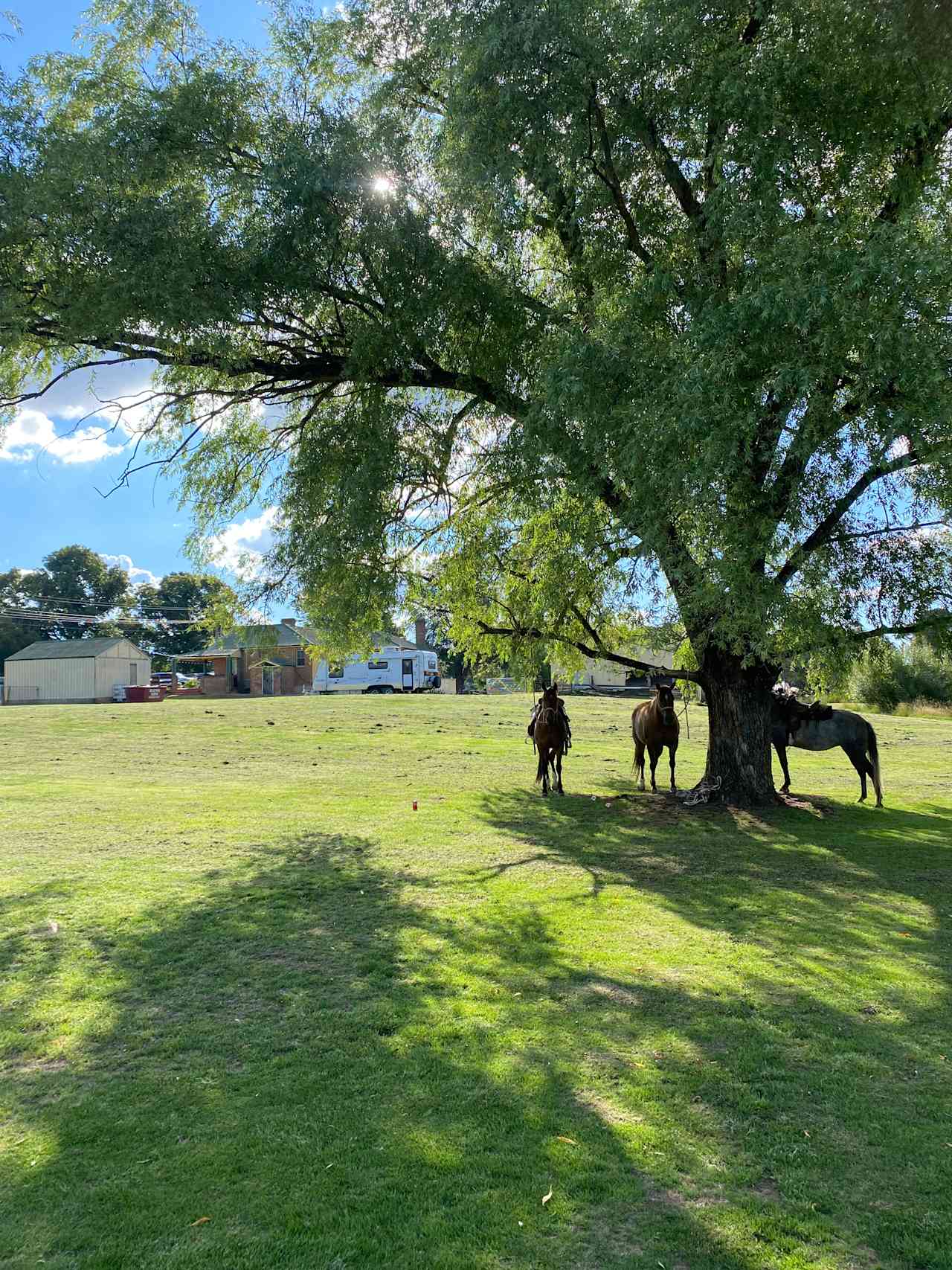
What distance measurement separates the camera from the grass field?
3207 mm

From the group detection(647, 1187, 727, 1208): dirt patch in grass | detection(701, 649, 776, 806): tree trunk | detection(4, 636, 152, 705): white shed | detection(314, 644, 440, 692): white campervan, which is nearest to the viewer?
detection(647, 1187, 727, 1208): dirt patch in grass

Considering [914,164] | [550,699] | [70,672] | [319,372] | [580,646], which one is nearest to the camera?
[914,164]

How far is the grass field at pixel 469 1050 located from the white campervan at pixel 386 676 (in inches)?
1580

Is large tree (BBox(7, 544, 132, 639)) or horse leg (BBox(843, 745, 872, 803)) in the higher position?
large tree (BBox(7, 544, 132, 639))

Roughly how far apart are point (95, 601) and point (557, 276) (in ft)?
251

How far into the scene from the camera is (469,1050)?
15.5ft

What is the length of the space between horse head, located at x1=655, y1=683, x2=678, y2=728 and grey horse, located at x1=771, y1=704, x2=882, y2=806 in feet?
6.57

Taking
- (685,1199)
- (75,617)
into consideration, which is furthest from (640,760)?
(75,617)

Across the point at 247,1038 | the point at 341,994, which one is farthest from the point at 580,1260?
the point at 341,994

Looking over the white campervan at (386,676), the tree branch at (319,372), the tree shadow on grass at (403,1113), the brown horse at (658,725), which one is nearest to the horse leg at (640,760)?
the brown horse at (658,725)

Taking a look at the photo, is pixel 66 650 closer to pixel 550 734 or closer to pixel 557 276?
pixel 550 734

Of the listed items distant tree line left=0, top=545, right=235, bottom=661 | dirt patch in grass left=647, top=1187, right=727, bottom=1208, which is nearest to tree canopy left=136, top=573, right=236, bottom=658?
distant tree line left=0, top=545, right=235, bottom=661

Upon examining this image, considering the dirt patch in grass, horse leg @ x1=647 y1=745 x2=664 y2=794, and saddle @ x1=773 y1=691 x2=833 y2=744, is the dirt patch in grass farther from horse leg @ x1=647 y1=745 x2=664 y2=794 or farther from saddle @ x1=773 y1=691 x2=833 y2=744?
saddle @ x1=773 y1=691 x2=833 y2=744

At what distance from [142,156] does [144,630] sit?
74780 mm
